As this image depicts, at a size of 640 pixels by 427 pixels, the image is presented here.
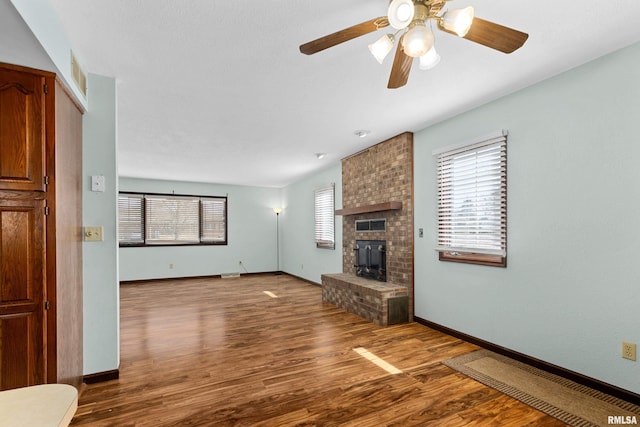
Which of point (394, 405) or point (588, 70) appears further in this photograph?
point (588, 70)

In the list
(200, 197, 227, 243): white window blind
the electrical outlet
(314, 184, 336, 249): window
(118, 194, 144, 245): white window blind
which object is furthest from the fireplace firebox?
(118, 194, 144, 245): white window blind

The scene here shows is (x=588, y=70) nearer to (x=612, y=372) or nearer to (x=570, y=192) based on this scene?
(x=570, y=192)

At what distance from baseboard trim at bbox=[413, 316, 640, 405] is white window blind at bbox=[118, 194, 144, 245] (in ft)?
21.9

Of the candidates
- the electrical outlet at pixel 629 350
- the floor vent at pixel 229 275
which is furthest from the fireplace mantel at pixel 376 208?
the floor vent at pixel 229 275

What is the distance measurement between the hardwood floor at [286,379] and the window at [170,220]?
320 cm

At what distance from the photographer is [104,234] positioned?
2.48 metres

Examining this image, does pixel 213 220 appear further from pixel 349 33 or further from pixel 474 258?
pixel 349 33

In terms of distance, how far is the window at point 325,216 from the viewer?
612cm

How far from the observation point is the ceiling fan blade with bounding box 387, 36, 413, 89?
1.69 metres

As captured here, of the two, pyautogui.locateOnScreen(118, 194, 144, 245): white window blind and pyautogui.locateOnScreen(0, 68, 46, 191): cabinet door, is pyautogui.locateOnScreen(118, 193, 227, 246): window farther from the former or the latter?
pyautogui.locateOnScreen(0, 68, 46, 191): cabinet door

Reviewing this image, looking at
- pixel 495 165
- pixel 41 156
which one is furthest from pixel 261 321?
pixel 495 165

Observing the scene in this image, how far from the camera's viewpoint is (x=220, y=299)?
5.45m

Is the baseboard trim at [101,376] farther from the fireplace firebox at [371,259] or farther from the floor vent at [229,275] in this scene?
the floor vent at [229,275]

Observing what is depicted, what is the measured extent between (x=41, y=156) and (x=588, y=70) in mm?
3814
